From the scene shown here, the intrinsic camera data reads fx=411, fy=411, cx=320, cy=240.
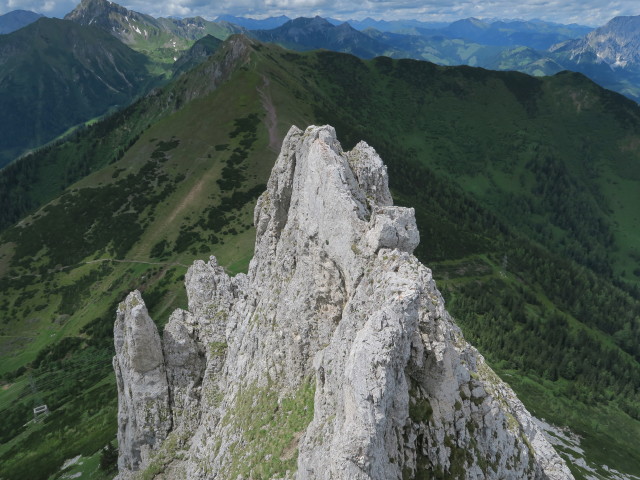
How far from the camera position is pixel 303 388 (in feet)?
92.2

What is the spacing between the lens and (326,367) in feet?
73.7

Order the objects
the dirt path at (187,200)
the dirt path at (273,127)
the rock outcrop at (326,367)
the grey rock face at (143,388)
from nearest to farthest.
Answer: the rock outcrop at (326,367)
the grey rock face at (143,388)
the dirt path at (187,200)
the dirt path at (273,127)

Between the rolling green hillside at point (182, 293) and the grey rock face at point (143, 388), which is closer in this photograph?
the grey rock face at point (143, 388)

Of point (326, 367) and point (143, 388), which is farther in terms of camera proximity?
point (143, 388)

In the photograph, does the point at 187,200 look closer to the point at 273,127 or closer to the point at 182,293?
the point at 182,293

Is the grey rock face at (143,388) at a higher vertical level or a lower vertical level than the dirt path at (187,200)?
higher

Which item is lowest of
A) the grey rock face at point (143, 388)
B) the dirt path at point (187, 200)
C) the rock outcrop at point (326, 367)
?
the dirt path at point (187, 200)

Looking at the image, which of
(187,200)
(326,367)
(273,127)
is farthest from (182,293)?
(273,127)

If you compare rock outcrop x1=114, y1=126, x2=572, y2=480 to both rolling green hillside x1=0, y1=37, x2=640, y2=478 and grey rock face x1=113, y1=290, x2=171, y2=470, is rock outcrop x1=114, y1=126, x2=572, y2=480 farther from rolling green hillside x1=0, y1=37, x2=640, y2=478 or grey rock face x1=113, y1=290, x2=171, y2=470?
rolling green hillside x1=0, y1=37, x2=640, y2=478

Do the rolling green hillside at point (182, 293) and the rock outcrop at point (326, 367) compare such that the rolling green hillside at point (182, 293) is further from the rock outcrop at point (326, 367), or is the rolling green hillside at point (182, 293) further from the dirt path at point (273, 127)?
the rock outcrop at point (326, 367)

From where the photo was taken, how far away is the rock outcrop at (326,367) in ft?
61.6

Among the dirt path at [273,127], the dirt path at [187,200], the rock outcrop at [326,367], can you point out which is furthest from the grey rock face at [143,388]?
the dirt path at [273,127]

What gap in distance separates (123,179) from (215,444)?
15979 centimetres

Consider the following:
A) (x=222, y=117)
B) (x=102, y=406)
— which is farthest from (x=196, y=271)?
(x=222, y=117)
